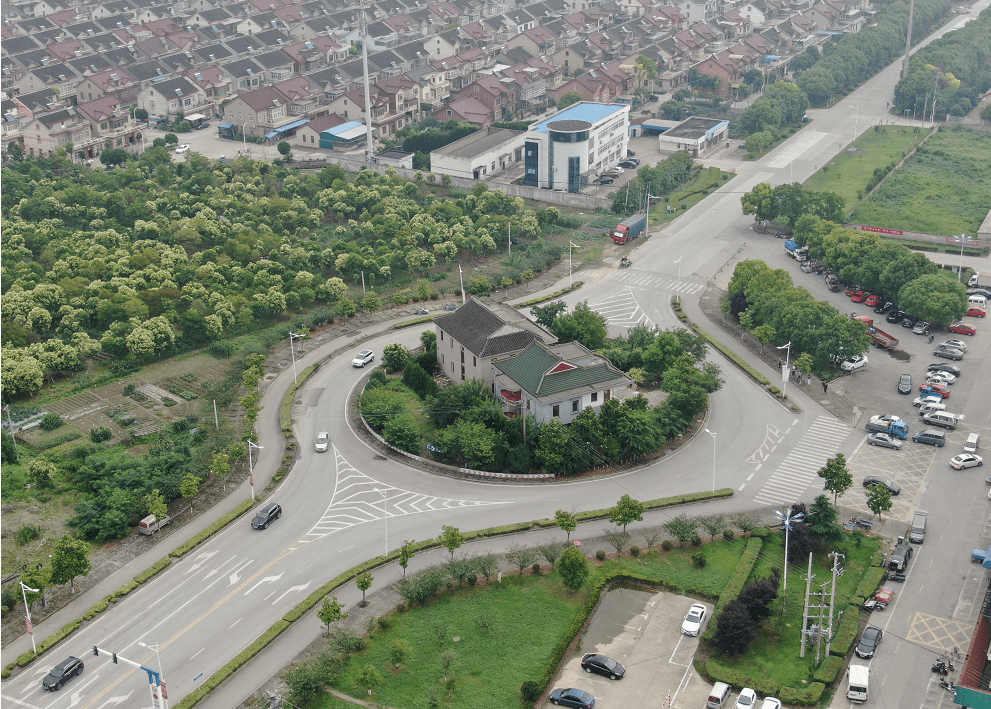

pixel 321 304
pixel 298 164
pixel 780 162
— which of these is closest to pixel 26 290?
pixel 321 304

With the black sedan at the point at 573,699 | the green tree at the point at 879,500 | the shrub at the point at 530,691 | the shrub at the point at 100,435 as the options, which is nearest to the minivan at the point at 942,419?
the green tree at the point at 879,500

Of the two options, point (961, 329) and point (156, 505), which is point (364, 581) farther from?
point (961, 329)

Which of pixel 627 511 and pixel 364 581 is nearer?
pixel 364 581

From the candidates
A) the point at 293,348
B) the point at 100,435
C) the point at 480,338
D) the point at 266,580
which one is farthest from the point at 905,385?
the point at 100,435

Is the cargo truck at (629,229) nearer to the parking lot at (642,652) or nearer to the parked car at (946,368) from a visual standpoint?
the parked car at (946,368)

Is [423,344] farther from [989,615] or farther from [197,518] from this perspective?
[989,615]

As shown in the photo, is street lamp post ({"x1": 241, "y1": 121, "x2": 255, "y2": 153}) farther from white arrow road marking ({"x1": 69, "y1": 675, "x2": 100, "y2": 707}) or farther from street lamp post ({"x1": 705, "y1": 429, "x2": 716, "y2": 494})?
white arrow road marking ({"x1": 69, "y1": 675, "x2": 100, "y2": 707})

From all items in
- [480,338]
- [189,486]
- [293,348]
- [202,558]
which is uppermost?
[480,338]

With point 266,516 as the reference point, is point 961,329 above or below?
below
